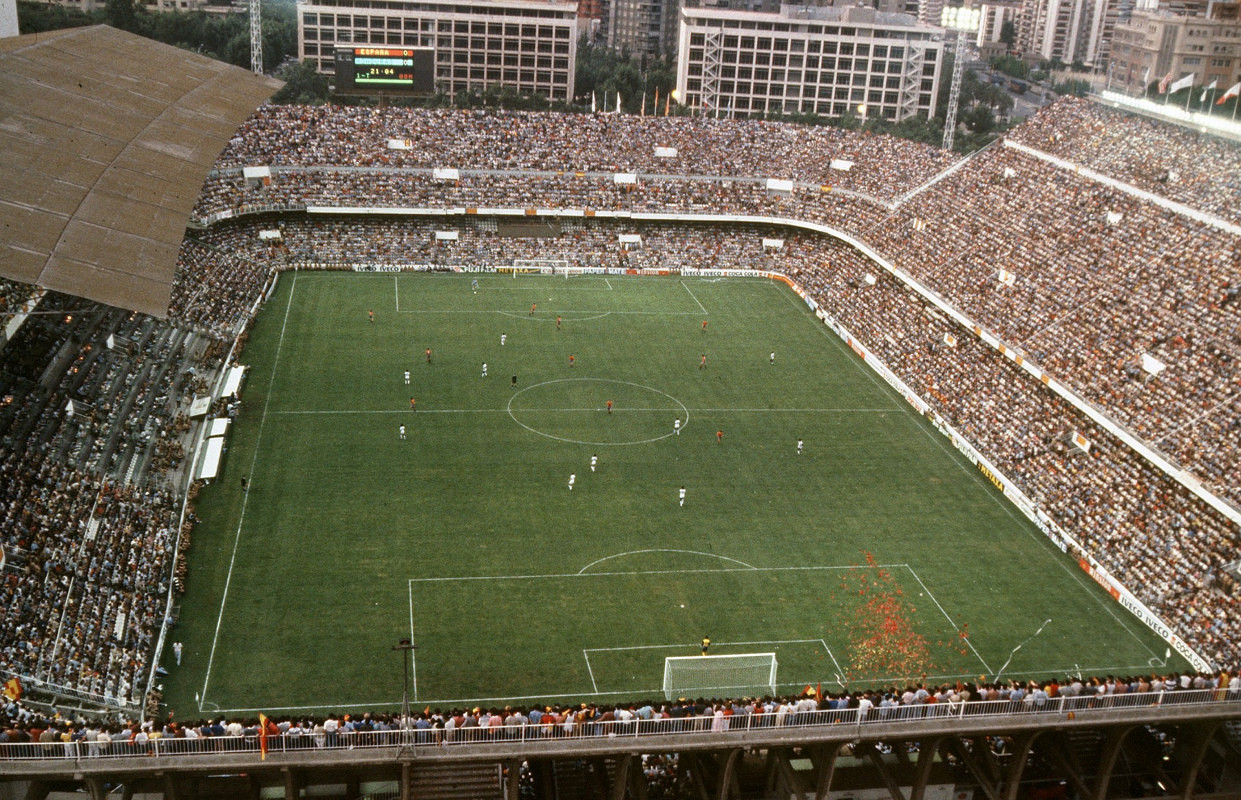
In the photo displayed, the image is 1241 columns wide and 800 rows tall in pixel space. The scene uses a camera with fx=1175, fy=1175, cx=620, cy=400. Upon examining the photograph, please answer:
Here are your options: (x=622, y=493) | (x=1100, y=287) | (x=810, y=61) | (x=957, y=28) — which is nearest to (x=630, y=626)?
(x=622, y=493)

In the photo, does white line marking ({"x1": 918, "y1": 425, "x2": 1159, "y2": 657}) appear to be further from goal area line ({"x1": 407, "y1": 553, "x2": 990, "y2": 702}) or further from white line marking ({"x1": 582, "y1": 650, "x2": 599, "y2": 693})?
white line marking ({"x1": 582, "y1": 650, "x2": 599, "y2": 693})

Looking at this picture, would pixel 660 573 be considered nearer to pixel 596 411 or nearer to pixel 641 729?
pixel 641 729

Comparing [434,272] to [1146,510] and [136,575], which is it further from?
[1146,510]

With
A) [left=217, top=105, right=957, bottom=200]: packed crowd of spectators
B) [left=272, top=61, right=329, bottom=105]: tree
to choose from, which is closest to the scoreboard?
[left=217, top=105, right=957, bottom=200]: packed crowd of spectators

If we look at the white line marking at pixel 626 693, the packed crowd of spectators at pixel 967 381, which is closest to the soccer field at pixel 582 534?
the white line marking at pixel 626 693

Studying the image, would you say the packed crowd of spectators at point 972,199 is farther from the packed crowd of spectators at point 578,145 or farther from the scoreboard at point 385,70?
the scoreboard at point 385,70

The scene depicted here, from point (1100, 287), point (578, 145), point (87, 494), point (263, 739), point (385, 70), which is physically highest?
point (385, 70)

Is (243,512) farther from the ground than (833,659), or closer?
farther from the ground
